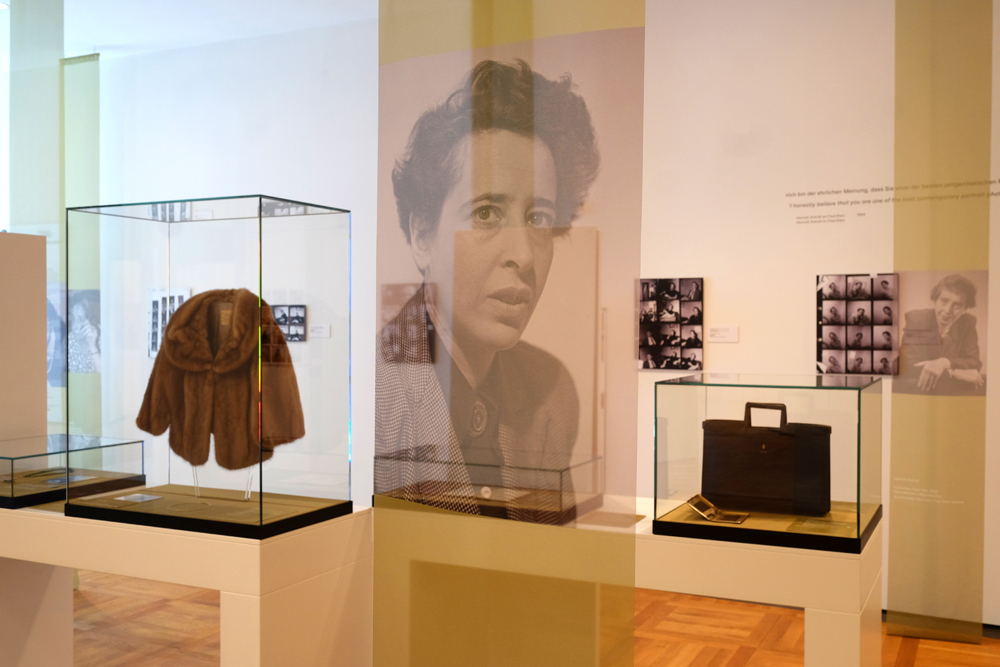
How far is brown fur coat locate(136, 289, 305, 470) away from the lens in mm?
2230

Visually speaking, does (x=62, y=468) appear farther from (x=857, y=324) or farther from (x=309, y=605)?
(x=857, y=324)

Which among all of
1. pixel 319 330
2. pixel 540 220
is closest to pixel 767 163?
pixel 319 330

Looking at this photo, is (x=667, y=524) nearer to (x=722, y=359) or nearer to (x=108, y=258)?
(x=108, y=258)

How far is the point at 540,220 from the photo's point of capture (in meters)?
1.50

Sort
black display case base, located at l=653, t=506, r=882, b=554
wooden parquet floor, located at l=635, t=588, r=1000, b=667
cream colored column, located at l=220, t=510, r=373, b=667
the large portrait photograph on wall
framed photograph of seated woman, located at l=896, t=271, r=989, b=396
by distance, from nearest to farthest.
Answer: the large portrait photograph on wall, cream colored column, located at l=220, t=510, r=373, b=667, black display case base, located at l=653, t=506, r=882, b=554, wooden parquet floor, located at l=635, t=588, r=1000, b=667, framed photograph of seated woman, located at l=896, t=271, r=989, b=396

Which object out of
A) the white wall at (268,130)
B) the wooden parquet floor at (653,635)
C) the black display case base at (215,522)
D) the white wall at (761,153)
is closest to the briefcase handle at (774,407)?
the black display case base at (215,522)

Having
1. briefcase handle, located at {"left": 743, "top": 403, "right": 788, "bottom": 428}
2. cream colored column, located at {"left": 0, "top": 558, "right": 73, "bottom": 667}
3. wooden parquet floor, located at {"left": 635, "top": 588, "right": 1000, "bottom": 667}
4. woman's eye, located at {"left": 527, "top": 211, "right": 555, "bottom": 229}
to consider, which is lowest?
wooden parquet floor, located at {"left": 635, "top": 588, "right": 1000, "bottom": 667}

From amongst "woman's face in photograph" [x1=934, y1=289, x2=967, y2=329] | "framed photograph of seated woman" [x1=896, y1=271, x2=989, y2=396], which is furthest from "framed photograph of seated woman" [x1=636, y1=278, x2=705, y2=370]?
"woman's face in photograph" [x1=934, y1=289, x2=967, y2=329]

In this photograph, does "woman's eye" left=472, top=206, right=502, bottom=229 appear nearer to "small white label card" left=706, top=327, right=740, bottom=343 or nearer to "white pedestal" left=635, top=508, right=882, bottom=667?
"white pedestal" left=635, top=508, right=882, bottom=667

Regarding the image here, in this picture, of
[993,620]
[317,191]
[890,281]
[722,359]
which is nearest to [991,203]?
[890,281]

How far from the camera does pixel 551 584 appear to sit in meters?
1.54

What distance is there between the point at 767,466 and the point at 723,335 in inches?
100.0

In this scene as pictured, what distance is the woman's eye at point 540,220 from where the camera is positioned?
148 cm

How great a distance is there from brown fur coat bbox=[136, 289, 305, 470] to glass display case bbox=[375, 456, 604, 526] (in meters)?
0.60
